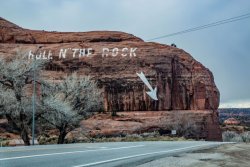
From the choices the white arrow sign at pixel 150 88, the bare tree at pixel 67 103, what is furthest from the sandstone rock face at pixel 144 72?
the bare tree at pixel 67 103

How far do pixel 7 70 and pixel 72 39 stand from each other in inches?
1349

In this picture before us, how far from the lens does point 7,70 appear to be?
35.0 m

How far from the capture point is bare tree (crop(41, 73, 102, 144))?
35.4 m

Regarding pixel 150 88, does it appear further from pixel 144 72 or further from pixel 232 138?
pixel 232 138

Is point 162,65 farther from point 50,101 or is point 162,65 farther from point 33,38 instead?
point 50,101

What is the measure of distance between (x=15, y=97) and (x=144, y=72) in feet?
99.3

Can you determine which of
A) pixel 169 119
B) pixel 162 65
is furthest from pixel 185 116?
pixel 162 65

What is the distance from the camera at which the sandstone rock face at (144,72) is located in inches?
2443

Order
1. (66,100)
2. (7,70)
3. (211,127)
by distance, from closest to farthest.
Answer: (7,70) → (66,100) → (211,127)

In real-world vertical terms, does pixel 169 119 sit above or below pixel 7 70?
below

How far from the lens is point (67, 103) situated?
38031 mm

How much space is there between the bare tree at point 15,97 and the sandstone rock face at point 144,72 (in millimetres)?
25703

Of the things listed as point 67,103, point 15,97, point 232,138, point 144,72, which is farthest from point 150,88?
point 15,97

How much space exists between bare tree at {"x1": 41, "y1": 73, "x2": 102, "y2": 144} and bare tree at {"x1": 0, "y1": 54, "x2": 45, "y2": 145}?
1.72m
